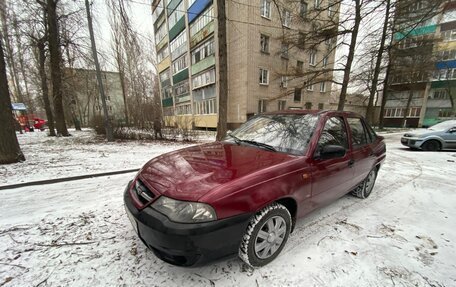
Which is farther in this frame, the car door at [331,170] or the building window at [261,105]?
the building window at [261,105]

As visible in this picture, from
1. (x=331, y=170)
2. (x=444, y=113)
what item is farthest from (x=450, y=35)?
(x=331, y=170)

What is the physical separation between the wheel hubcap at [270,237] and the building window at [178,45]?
25.3m

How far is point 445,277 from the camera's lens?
1920mm

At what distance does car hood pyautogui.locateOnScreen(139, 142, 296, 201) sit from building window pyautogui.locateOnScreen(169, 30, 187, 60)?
24.4 m

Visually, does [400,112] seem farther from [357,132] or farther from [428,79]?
[357,132]

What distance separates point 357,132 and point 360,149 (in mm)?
335

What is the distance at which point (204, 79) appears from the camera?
68.2 feet

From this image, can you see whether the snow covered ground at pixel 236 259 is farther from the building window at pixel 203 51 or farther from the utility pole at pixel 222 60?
the building window at pixel 203 51

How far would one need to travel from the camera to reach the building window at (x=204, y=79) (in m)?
19.5

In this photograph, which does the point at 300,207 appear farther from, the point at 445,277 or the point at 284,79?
the point at 284,79

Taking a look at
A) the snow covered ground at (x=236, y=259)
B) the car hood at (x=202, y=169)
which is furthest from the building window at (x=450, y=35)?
the car hood at (x=202, y=169)

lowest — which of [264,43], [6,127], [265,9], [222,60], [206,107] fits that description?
[6,127]

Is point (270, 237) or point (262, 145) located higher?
point (262, 145)

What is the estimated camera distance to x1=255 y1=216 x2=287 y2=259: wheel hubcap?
1.94 meters
